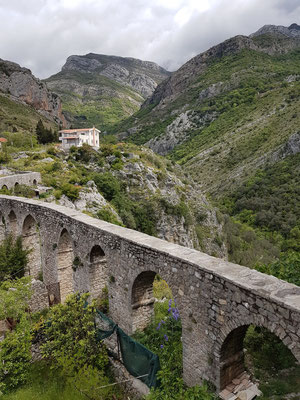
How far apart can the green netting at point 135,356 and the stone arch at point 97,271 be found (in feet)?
6.14

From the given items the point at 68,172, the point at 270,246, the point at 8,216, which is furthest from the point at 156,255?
the point at 270,246

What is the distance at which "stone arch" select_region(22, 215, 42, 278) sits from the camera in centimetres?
1573

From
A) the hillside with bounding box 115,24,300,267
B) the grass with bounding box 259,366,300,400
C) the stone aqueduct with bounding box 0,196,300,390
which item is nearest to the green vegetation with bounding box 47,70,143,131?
the hillside with bounding box 115,24,300,267

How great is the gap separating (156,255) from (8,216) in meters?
13.1

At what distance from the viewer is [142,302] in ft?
28.6

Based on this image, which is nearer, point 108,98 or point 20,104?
point 20,104

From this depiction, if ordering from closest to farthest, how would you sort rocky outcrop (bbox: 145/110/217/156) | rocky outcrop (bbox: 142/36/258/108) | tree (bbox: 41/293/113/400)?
tree (bbox: 41/293/113/400), rocky outcrop (bbox: 145/110/217/156), rocky outcrop (bbox: 142/36/258/108)

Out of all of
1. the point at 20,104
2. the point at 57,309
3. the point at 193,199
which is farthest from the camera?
the point at 20,104

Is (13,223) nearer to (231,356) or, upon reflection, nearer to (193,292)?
(193,292)

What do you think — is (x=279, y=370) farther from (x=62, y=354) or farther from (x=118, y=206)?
(x=118, y=206)

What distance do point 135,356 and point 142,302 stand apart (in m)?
1.50

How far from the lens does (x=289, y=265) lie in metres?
10.1

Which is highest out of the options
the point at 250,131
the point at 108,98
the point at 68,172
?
the point at 108,98

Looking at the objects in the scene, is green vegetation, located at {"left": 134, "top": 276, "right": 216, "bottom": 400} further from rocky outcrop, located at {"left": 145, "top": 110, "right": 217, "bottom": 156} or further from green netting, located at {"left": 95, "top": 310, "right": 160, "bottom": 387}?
rocky outcrop, located at {"left": 145, "top": 110, "right": 217, "bottom": 156}
